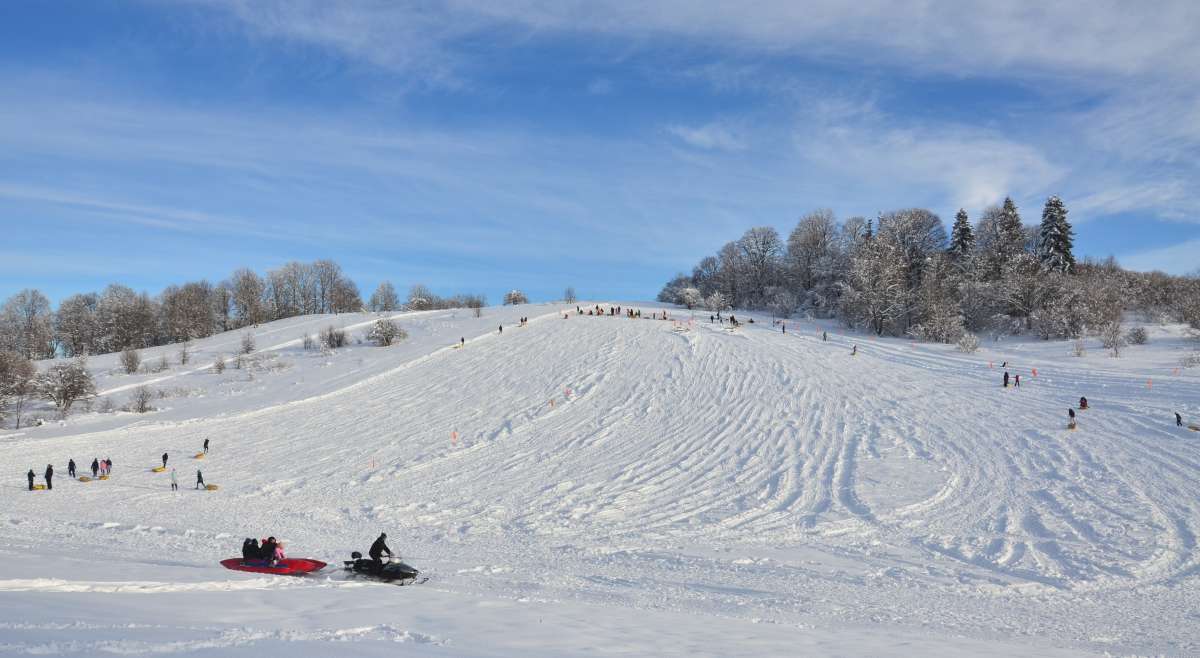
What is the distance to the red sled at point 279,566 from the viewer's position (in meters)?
12.0

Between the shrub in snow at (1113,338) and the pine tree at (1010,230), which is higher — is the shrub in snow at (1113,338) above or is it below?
below

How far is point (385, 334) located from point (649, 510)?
139ft

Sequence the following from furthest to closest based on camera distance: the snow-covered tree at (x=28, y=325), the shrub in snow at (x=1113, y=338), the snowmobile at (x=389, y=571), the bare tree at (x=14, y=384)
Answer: the snow-covered tree at (x=28, y=325)
the shrub in snow at (x=1113, y=338)
the bare tree at (x=14, y=384)
the snowmobile at (x=389, y=571)

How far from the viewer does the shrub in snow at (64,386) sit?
40188 mm

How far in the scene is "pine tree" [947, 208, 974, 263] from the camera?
6588 centimetres

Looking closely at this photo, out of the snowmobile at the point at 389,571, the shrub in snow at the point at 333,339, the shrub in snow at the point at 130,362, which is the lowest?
the snowmobile at the point at 389,571

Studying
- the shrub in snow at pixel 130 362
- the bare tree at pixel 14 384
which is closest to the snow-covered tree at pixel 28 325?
the shrub in snow at pixel 130 362

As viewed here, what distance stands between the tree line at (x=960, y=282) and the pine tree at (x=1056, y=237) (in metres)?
0.09

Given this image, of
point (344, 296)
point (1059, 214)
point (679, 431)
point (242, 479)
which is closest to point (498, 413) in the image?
point (679, 431)

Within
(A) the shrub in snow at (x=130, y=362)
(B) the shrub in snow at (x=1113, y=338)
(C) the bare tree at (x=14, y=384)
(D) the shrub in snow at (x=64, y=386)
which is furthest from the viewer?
(A) the shrub in snow at (x=130, y=362)

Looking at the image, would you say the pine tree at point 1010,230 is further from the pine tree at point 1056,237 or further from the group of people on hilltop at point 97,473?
the group of people on hilltop at point 97,473

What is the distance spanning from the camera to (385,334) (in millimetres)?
55719

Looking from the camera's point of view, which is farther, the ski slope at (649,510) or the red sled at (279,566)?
the red sled at (279,566)

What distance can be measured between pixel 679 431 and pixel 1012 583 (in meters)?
16.2
